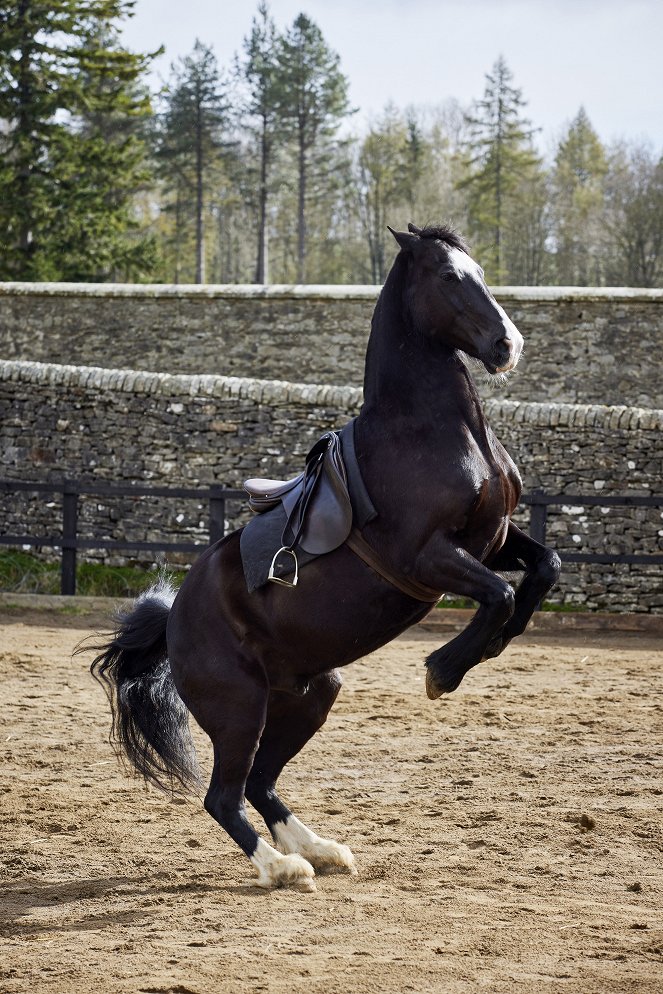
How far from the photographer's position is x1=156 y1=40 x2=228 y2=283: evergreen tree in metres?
38.6

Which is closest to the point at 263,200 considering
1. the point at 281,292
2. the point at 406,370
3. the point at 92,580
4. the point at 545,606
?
the point at 281,292

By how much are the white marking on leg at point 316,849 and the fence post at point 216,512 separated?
24.7 feet

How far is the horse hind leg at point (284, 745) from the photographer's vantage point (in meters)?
4.29

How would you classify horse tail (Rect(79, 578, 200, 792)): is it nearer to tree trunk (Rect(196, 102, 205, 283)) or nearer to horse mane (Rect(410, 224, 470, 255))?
horse mane (Rect(410, 224, 470, 255))

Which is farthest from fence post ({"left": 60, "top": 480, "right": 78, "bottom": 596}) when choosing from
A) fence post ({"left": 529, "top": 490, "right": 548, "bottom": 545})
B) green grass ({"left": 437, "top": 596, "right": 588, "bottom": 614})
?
fence post ({"left": 529, "top": 490, "right": 548, "bottom": 545})

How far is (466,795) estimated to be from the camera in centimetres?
521

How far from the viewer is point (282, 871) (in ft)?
13.0

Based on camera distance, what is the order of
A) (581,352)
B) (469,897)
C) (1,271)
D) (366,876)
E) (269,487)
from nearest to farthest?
(469,897)
(366,876)
(269,487)
(581,352)
(1,271)

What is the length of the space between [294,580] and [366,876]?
3.92ft

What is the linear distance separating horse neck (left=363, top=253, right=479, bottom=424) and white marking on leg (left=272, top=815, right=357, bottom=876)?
1.69 meters

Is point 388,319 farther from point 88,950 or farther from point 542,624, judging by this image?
point 542,624

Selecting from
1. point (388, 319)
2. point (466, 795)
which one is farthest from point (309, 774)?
point (388, 319)

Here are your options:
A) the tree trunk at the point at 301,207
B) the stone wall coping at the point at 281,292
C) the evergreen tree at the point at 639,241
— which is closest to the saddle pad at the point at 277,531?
the stone wall coping at the point at 281,292

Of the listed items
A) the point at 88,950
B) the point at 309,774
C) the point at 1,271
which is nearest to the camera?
the point at 88,950
